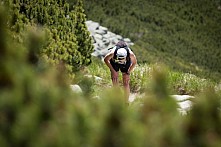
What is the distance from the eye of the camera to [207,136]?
8.79 feet

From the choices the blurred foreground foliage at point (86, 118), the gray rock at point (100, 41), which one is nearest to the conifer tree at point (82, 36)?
the blurred foreground foliage at point (86, 118)

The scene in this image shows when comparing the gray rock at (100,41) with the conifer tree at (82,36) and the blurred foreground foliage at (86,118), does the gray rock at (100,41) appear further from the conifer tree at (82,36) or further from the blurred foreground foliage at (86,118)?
the blurred foreground foliage at (86,118)

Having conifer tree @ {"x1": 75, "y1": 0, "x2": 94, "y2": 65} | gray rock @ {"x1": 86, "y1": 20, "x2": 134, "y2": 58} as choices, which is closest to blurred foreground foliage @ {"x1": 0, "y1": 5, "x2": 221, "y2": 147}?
conifer tree @ {"x1": 75, "y1": 0, "x2": 94, "y2": 65}

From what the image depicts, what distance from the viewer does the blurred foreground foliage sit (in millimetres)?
2660

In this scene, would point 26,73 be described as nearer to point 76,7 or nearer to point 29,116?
point 29,116

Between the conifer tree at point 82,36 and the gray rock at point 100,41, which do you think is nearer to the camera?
the conifer tree at point 82,36

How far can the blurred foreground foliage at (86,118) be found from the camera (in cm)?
266

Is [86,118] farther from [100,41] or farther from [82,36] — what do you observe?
[100,41]

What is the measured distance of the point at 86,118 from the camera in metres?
2.73

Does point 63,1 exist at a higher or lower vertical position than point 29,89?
lower

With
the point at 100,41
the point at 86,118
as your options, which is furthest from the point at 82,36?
the point at 100,41

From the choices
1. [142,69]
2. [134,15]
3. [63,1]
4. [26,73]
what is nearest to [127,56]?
[63,1]

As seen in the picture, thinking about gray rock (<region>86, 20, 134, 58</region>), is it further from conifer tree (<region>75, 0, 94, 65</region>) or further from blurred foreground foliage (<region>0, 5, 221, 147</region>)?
blurred foreground foliage (<region>0, 5, 221, 147</region>)

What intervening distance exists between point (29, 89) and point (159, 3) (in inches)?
4351
